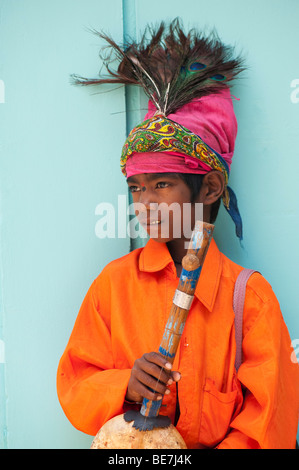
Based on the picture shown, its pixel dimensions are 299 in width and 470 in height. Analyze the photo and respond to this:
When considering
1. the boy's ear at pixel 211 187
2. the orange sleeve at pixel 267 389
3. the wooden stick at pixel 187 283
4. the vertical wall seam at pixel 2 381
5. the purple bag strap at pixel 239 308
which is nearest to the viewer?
the wooden stick at pixel 187 283

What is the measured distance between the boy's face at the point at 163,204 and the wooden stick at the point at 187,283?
11.8 inches

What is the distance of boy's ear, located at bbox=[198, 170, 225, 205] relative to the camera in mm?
1880

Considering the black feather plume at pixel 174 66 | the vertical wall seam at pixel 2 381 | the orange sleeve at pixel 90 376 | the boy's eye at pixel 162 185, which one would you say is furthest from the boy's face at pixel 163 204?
the vertical wall seam at pixel 2 381

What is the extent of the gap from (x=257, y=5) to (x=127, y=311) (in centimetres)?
137

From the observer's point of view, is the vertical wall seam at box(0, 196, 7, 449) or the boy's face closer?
the boy's face

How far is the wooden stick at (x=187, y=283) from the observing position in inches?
59.0

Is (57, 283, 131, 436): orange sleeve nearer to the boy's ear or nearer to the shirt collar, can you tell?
the shirt collar

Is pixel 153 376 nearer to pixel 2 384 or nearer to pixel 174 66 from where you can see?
pixel 2 384

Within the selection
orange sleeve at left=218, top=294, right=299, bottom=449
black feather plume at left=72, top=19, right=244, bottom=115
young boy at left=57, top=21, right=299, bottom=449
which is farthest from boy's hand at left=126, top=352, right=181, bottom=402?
black feather plume at left=72, top=19, right=244, bottom=115

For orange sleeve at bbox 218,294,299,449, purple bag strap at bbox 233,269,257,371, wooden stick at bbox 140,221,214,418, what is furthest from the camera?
purple bag strap at bbox 233,269,257,371

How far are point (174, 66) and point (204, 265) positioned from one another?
0.73 meters

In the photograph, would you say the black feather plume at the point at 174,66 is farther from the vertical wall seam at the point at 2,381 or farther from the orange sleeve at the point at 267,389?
the orange sleeve at the point at 267,389

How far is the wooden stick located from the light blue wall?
710 millimetres

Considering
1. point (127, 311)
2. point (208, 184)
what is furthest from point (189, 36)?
point (127, 311)
